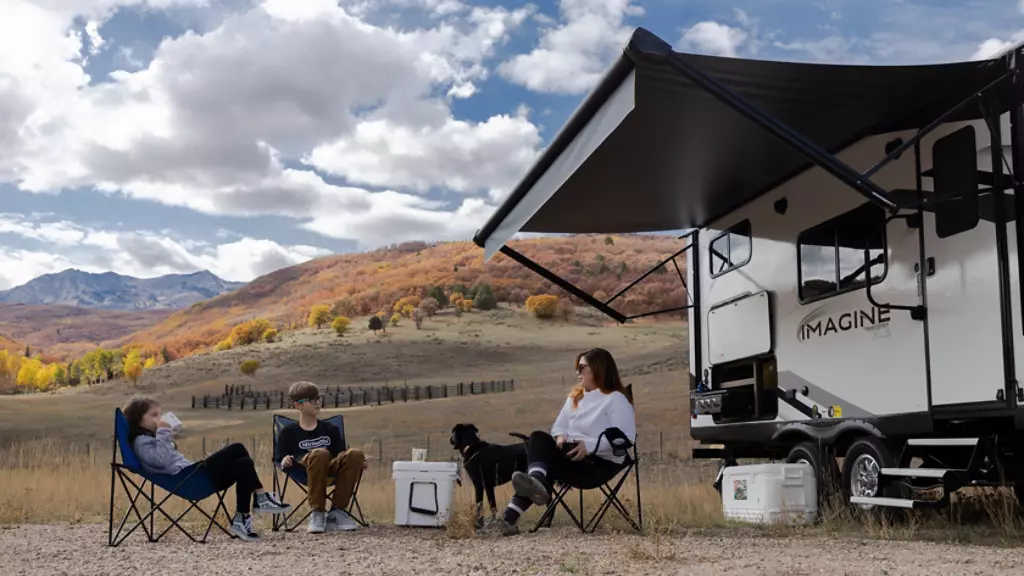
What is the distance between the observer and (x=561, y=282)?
7.71m

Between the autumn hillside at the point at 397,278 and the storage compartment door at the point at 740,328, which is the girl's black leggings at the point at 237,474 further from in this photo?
the autumn hillside at the point at 397,278

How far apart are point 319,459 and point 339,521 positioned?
0.41 meters

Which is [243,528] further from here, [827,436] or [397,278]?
[397,278]

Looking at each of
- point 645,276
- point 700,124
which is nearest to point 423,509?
point 700,124

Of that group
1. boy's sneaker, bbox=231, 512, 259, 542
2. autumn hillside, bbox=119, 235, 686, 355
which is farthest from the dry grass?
autumn hillside, bbox=119, 235, 686, 355

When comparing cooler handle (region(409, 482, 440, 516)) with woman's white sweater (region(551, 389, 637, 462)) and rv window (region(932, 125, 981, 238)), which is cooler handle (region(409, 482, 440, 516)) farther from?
rv window (region(932, 125, 981, 238))

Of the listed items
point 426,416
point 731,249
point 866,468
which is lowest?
point 426,416

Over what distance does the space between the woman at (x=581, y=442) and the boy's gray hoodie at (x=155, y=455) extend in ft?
5.92

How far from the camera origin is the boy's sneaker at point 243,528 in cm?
541

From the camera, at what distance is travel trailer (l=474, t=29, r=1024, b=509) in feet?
15.7

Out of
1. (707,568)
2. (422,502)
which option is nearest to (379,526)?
(422,502)

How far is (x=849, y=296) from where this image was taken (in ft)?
20.1

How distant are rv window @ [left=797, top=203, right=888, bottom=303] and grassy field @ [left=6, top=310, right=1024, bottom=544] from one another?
139 cm

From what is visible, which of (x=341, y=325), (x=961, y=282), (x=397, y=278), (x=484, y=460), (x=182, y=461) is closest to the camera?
(x=961, y=282)
